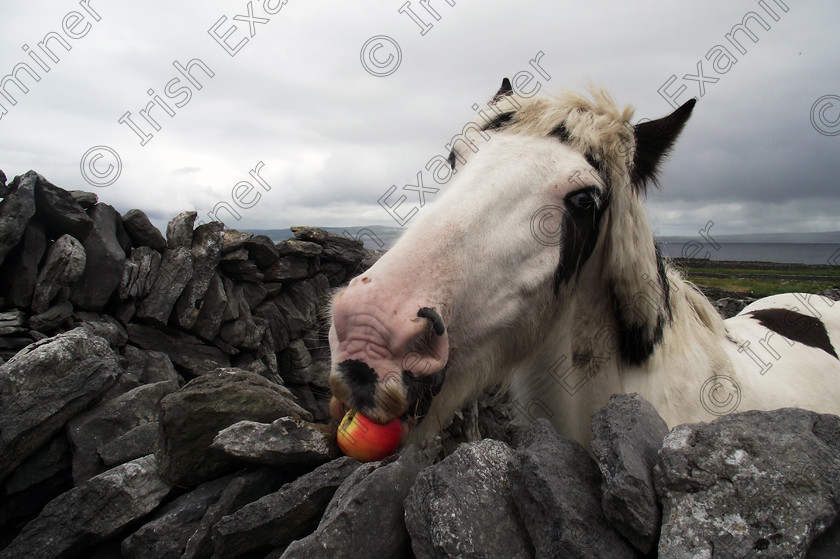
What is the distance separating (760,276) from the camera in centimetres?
5138

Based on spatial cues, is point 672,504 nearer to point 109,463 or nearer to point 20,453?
point 109,463

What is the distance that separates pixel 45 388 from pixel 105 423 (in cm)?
44

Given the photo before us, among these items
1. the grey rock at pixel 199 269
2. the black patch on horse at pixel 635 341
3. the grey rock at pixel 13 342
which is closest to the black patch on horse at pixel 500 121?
the black patch on horse at pixel 635 341

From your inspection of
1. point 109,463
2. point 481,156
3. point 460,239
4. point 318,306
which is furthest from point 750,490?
point 318,306

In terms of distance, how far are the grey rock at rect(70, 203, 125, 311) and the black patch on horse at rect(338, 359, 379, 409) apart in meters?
8.06

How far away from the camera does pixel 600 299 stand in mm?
2779

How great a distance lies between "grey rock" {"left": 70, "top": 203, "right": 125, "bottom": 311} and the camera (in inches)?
307

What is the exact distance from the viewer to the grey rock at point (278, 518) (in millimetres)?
1985

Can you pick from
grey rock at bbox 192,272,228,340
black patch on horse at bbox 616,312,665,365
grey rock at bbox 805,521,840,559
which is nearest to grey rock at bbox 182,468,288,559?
black patch on horse at bbox 616,312,665,365

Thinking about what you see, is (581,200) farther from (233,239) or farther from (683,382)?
(233,239)

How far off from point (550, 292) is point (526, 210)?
19.6 inches

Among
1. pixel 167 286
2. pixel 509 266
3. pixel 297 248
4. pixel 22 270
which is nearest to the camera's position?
pixel 509 266

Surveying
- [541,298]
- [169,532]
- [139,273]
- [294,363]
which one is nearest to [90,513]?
[169,532]

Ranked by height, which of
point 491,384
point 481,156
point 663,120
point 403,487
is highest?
point 663,120
